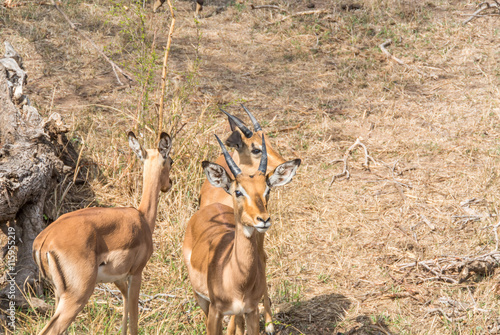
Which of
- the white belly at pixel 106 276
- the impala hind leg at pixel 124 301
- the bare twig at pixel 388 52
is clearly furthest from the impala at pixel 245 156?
the bare twig at pixel 388 52

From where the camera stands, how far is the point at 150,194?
455 centimetres

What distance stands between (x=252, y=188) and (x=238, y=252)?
45cm

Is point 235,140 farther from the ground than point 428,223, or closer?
farther from the ground

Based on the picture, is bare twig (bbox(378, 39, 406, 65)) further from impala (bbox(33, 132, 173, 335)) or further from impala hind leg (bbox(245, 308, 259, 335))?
impala hind leg (bbox(245, 308, 259, 335))

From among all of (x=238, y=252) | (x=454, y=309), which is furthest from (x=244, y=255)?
(x=454, y=309)

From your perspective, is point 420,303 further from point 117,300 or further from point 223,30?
point 223,30

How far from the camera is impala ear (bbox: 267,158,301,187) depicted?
3.74 meters

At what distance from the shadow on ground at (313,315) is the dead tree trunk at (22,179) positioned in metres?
2.12

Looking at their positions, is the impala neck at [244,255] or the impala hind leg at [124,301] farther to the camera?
the impala hind leg at [124,301]

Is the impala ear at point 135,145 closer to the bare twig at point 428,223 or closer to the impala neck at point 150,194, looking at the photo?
the impala neck at point 150,194

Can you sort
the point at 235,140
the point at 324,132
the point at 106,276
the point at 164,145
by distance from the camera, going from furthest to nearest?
the point at 324,132, the point at 235,140, the point at 164,145, the point at 106,276

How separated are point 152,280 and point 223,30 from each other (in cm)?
669

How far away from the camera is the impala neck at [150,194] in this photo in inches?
178

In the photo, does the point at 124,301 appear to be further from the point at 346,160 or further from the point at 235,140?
the point at 346,160
